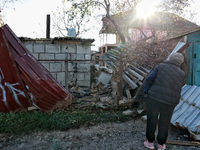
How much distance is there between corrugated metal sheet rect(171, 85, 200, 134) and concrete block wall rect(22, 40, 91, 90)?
15.8 feet

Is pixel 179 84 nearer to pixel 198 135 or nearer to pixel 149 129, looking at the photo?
pixel 149 129

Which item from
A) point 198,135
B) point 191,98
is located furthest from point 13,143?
point 191,98

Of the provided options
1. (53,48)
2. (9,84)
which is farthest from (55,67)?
(9,84)

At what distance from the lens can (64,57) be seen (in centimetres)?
748

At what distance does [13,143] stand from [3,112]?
1294mm

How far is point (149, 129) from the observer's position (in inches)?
102

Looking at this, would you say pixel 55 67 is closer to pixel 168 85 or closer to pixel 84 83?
pixel 84 83

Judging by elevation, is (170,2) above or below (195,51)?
above

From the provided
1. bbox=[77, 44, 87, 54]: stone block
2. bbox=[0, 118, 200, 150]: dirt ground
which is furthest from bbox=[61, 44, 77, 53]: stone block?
bbox=[0, 118, 200, 150]: dirt ground

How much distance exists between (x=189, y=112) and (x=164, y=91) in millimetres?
1479

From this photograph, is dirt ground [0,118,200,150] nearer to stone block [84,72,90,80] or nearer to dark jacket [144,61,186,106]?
dark jacket [144,61,186,106]

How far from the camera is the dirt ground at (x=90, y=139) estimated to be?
2709mm

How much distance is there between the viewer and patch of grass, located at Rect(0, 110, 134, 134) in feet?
10.8

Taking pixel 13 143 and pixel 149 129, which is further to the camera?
pixel 13 143
